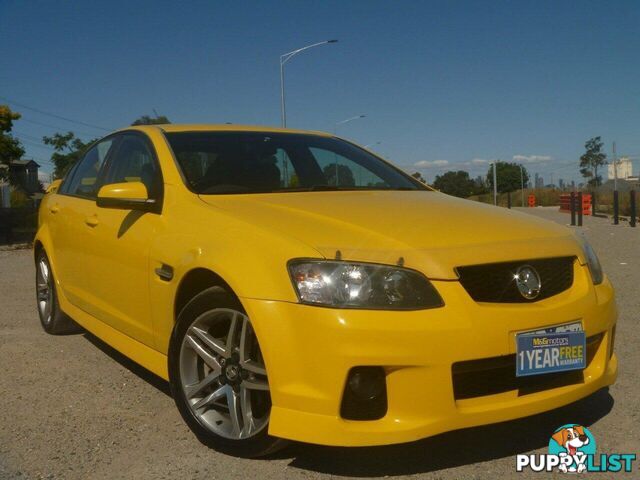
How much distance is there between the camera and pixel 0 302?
23.7 ft

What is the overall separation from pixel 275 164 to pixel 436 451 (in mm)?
1857

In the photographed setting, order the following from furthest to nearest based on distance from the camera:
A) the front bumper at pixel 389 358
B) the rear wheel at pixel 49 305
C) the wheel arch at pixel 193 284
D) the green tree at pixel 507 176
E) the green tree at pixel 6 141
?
the green tree at pixel 507 176 < the green tree at pixel 6 141 < the rear wheel at pixel 49 305 < the wheel arch at pixel 193 284 < the front bumper at pixel 389 358

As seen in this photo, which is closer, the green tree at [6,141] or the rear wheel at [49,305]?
the rear wheel at [49,305]

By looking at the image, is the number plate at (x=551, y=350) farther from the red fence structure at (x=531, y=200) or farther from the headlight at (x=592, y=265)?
the red fence structure at (x=531, y=200)

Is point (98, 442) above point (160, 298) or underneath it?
underneath

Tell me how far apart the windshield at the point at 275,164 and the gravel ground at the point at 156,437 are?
1229 millimetres

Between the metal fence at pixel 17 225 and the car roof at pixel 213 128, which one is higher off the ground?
the car roof at pixel 213 128

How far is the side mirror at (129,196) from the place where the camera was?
3.45 m

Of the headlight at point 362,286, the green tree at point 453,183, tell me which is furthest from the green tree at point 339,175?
the headlight at point 362,286

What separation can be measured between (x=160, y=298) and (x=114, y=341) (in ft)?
2.64

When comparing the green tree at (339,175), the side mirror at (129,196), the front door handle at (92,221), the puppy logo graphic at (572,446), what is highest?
the green tree at (339,175)

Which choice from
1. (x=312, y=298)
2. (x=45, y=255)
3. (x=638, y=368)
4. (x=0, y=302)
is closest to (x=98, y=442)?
(x=312, y=298)

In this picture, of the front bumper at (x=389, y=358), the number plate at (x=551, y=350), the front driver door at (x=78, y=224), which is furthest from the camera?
the front driver door at (x=78, y=224)

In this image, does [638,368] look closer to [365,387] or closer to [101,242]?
[365,387]
